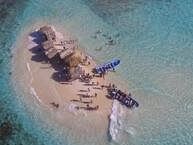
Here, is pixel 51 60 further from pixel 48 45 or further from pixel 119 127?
pixel 119 127

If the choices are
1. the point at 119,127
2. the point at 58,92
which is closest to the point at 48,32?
the point at 58,92

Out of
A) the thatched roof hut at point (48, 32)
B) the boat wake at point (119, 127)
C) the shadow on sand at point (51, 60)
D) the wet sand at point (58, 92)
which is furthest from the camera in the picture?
the thatched roof hut at point (48, 32)

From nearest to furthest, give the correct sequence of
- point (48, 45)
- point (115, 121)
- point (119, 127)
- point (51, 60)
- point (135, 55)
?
point (119, 127)
point (115, 121)
point (51, 60)
point (135, 55)
point (48, 45)

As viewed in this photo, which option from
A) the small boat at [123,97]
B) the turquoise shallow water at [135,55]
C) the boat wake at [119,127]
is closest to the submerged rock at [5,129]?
the turquoise shallow water at [135,55]

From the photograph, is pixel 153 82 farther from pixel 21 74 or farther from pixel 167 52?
pixel 21 74

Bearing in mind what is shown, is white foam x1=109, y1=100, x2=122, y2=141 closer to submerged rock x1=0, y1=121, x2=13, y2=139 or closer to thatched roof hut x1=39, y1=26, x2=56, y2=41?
submerged rock x1=0, y1=121, x2=13, y2=139

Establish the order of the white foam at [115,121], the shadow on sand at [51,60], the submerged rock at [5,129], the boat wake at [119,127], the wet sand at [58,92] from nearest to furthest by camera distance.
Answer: the boat wake at [119,127], the white foam at [115,121], the submerged rock at [5,129], the wet sand at [58,92], the shadow on sand at [51,60]

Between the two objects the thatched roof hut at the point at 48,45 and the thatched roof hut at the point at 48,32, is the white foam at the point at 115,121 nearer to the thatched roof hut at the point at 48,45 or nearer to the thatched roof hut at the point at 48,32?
the thatched roof hut at the point at 48,45
